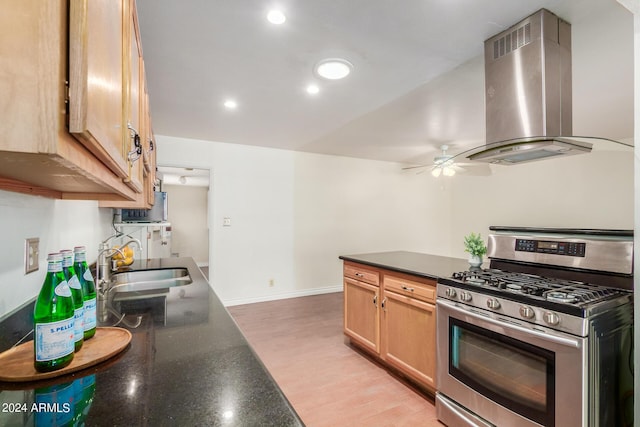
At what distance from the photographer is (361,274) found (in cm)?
263

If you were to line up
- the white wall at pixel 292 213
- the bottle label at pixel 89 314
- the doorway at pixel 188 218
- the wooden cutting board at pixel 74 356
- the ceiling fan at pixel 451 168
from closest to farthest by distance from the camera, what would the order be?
the wooden cutting board at pixel 74 356, the bottle label at pixel 89 314, the ceiling fan at pixel 451 168, the white wall at pixel 292 213, the doorway at pixel 188 218

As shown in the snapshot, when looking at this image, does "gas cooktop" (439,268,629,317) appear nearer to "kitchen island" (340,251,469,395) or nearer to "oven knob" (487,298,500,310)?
"oven knob" (487,298,500,310)

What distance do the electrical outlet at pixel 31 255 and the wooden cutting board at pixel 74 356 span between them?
362mm

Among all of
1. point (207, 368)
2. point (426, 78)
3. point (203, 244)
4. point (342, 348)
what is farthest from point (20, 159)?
point (203, 244)

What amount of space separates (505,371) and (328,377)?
4.31ft

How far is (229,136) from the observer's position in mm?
3980

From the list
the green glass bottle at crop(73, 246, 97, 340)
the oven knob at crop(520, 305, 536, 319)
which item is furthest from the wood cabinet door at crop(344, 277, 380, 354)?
the green glass bottle at crop(73, 246, 97, 340)

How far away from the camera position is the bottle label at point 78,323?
2.77 ft

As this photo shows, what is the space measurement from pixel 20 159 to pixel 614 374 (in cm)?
215

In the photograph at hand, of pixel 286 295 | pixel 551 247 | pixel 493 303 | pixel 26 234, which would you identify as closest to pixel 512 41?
pixel 551 247

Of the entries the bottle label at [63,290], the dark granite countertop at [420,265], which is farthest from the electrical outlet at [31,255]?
the dark granite countertop at [420,265]

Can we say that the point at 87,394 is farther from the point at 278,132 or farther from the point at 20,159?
the point at 278,132

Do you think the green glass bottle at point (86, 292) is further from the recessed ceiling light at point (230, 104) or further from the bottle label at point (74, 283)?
the recessed ceiling light at point (230, 104)

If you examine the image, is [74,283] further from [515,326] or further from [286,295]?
[286,295]
